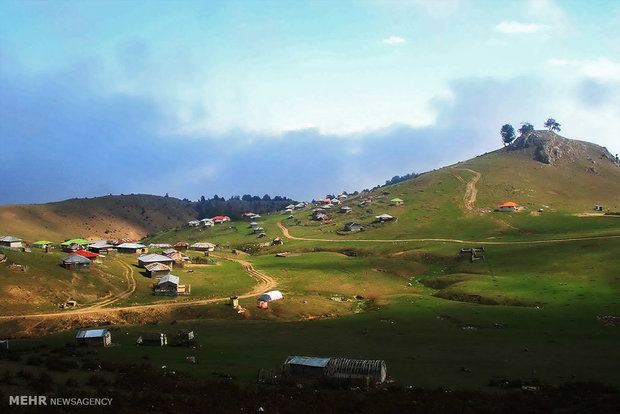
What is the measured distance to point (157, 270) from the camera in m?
92.2

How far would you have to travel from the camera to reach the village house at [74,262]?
80.7 metres

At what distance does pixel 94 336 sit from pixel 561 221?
454 ft

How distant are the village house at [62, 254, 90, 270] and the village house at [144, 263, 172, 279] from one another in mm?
13045

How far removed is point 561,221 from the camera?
13912 centimetres

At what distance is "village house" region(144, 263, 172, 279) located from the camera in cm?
9194

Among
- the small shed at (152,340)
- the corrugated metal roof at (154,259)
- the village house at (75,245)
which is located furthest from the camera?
the village house at (75,245)

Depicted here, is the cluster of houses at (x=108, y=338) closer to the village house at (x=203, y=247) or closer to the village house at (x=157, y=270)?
the village house at (x=157, y=270)

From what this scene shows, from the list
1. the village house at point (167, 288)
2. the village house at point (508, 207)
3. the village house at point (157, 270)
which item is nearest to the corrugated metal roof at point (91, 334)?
the village house at point (167, 288)

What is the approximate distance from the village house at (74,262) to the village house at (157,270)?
13.0 meters

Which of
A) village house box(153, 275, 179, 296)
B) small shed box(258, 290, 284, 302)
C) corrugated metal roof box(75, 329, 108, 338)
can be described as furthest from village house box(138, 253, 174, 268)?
corrugated metal roof box(75, 329, 108, 338)

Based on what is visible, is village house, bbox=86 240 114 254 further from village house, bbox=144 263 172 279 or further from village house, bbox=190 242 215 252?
village house, bbox=144 263 172 279

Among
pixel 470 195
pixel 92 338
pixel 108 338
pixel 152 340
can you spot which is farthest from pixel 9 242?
pixel 470 195

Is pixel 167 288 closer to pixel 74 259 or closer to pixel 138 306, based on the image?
pixel 138 306

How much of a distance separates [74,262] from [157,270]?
16377 millimetres
